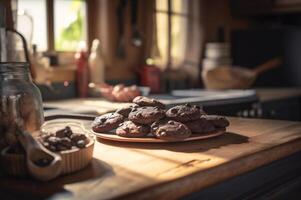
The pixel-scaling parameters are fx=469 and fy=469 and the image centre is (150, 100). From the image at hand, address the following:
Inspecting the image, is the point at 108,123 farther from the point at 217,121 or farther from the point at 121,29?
the point at 121,29

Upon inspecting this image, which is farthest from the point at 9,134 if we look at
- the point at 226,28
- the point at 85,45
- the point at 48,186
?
the point at 226,28

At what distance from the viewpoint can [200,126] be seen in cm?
115

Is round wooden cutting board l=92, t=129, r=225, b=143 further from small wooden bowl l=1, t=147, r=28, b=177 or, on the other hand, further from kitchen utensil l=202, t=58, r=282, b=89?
kitchen utensil l=202, t=58, r=282, b=89

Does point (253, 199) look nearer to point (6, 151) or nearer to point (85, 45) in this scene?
point (6, 151)

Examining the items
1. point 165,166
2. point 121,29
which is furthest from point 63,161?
point 121,29

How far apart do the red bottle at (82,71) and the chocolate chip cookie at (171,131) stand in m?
1.70

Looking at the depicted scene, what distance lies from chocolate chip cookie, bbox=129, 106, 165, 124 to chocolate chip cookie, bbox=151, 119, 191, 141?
0.02m

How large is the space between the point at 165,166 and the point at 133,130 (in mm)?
240

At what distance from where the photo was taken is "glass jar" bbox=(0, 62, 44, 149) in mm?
982

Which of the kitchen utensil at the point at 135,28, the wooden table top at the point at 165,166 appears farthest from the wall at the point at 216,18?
the wooden table top at the point at 165,166

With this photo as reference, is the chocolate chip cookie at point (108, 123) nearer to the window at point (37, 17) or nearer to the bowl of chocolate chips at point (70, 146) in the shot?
the bowl of chocolate chips at point (70, 146)

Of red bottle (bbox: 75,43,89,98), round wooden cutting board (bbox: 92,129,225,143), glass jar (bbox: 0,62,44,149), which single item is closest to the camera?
glass jar (bbox: 0,62,44,149)

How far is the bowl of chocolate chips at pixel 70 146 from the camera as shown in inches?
32.8

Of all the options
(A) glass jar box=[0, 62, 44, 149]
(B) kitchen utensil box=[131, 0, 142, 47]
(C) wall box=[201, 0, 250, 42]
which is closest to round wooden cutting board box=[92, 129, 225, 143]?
(A) glass jar box=[0, 62, 44, 149]
